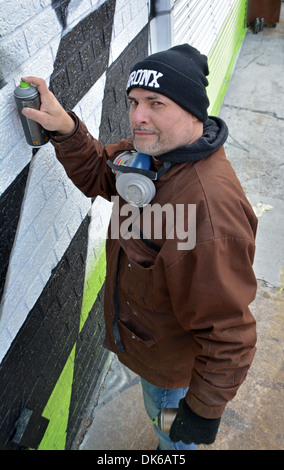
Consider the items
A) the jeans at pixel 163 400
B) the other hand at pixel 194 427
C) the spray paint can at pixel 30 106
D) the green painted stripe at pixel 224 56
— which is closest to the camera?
the spray paint can at pixel 30 106

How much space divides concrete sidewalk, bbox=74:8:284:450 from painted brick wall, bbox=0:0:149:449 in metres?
0.25

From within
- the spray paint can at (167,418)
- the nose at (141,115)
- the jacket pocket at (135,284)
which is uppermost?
the nose at (141,115)

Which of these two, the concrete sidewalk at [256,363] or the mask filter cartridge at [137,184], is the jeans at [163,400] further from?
the mask filter cartridge at [137,184]

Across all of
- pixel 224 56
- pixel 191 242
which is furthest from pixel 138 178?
pixel 224 56

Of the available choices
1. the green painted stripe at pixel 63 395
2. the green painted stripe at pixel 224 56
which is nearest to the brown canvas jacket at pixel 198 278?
the green painted stripe at pixel 63 395

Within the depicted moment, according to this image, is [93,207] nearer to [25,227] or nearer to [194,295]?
[25,227]

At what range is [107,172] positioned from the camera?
2.17 m

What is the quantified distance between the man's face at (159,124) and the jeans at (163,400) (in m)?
1.32

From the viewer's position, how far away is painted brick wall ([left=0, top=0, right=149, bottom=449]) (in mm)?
1707

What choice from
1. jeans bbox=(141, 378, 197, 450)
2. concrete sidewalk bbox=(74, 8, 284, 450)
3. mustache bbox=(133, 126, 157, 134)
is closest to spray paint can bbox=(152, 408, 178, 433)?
jeans bbox=(141, 378, 197, 450)

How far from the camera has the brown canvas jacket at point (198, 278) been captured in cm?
165

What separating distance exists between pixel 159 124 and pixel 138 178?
0.23 meters

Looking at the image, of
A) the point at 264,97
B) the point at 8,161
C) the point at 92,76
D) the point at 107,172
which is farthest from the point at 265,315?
the point at 264,97

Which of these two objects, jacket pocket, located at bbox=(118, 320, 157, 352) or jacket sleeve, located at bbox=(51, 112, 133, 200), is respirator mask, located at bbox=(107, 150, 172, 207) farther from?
jacket pocket, located at bbox=(118, 320, 157, 352)
